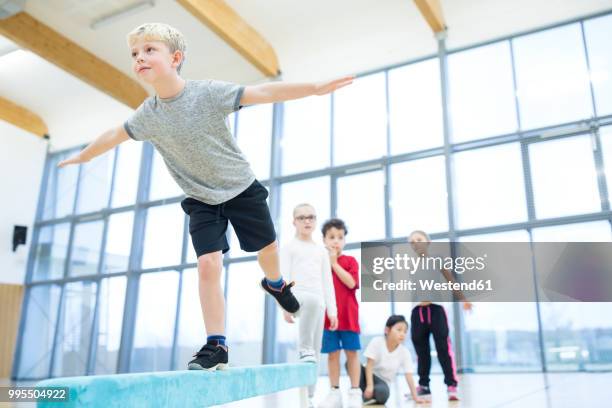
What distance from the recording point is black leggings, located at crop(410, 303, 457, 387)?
3.37m

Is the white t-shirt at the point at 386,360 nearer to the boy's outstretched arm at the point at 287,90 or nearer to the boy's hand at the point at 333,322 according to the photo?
the boy's hand at the point at 333,322

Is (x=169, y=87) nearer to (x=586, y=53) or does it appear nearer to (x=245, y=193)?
(x=245, y=193)

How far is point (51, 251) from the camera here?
409 inches

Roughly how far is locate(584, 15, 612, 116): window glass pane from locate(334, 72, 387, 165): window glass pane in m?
2.56

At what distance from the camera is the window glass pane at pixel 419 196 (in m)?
6.61

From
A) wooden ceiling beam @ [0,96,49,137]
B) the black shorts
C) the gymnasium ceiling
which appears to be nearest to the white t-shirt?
the black shorts

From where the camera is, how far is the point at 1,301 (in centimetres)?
1016

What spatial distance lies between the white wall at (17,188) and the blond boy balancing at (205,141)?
9.94m

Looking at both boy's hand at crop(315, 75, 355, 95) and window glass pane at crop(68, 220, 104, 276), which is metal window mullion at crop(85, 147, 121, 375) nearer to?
window glass pane at crop(68, 220, 104, 276)

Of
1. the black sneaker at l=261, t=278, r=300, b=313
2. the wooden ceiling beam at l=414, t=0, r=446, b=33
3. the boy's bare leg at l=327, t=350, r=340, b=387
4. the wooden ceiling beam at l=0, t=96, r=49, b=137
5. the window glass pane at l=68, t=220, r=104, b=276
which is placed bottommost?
the boy's bare leg at l=327, t=350, r=340, b=387

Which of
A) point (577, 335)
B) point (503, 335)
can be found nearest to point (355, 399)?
point (503, 335)

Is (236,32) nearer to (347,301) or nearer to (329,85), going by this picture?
(347,301)

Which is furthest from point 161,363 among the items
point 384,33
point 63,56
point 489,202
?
point 384,33

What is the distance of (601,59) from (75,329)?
9208 mm
